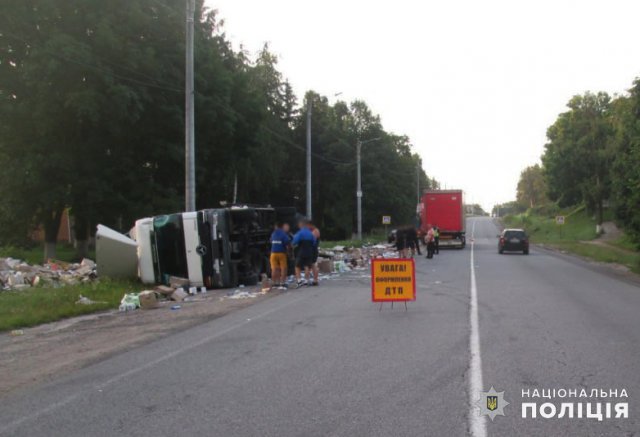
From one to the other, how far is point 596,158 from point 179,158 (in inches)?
1812

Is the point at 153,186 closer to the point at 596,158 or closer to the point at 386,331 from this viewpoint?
the point at 386,331

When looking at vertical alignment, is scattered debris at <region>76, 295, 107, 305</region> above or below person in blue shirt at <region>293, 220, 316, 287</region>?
below

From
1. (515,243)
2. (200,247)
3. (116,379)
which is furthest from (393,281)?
(515,243)

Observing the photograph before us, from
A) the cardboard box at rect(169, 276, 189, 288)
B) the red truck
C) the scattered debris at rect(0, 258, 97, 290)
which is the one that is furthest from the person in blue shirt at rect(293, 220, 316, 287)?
the red truck

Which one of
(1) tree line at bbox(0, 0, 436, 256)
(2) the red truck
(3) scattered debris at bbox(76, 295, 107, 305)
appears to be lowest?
(3) scattered debris at bbox(76, 295, 107, 305)

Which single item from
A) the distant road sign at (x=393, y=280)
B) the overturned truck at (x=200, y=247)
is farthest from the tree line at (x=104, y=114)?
the distant road sign at (x=393, y=280)

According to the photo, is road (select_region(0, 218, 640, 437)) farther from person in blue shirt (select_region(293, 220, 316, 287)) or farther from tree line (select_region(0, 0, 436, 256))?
tree line (select_region(0, 0, 436, 256))

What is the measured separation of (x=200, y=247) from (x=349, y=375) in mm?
11344

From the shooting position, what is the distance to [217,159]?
34.8 meters

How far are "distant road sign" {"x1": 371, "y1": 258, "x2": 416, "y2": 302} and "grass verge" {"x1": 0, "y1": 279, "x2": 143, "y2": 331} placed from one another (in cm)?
606

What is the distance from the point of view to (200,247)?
1780cm

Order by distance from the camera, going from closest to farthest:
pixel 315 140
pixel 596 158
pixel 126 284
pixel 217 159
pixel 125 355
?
pixel 125 355, pixel 126 284, pixel 217 159, pixel 596 158, pixel 315 140

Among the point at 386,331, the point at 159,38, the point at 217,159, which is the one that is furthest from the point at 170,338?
the point at 217,159

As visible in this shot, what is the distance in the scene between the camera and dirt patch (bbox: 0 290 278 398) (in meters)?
8.09
